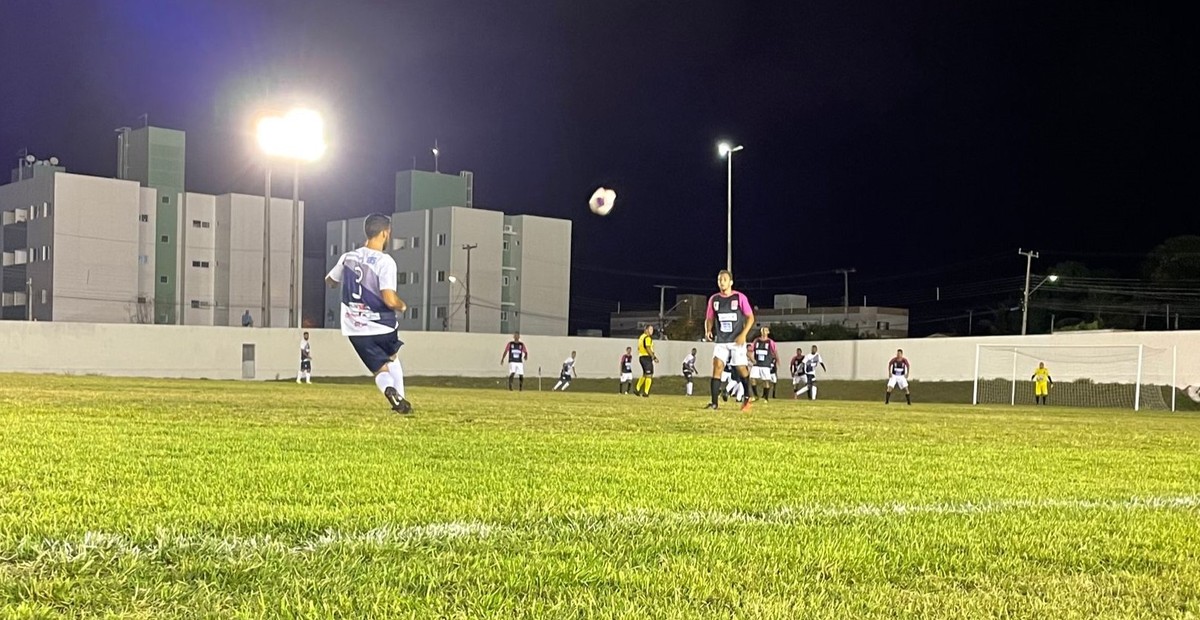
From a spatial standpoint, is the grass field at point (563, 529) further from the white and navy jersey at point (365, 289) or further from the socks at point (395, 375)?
the socks at point (395, 375)

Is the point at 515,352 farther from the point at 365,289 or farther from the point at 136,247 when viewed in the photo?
the point at 136,247

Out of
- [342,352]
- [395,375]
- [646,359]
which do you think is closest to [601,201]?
[342,352]

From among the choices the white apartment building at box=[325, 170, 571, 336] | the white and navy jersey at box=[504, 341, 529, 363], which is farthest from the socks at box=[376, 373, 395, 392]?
the white apartment building at box=[325, 170, 571, 336]

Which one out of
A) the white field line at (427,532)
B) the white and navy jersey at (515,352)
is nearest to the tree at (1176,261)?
the white and navy jersey at (515,352)

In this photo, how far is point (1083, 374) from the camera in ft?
129

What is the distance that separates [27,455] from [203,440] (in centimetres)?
143

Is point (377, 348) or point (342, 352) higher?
point (377, 348)

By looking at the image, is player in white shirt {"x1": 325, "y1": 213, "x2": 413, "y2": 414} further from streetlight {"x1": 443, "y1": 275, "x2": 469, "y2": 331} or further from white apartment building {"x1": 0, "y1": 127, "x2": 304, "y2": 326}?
streetlight {"x1": 443, "y1": 275, "x2": 469, "y2": 331}

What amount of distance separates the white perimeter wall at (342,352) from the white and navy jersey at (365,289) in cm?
3365

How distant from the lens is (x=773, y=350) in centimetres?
2531

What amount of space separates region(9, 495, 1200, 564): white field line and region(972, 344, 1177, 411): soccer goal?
3168 cm

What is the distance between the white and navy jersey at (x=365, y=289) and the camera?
35.2ft

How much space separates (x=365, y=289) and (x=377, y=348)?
698 millimetres

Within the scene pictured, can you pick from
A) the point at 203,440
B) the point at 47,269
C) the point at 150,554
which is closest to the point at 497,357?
the point at 47,269
